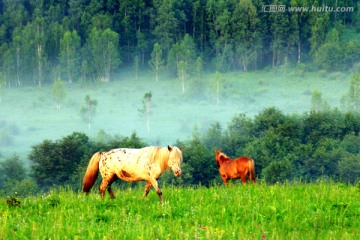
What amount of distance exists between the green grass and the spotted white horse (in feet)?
1.80

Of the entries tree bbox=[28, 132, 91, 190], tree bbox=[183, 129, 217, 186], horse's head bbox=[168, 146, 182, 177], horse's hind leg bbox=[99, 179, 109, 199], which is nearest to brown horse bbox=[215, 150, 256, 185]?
horse's hind leg bbox=[99, 179, 109, 199]

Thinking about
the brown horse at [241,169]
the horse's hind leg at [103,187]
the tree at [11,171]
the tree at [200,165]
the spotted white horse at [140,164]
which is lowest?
the tree at [11,171]

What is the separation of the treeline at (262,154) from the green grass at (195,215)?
3051 inches

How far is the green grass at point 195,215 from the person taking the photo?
14516 millimetres

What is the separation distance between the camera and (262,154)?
115 meters

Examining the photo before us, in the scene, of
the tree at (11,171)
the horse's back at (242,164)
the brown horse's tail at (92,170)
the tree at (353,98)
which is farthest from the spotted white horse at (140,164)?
the tree at (353,98)

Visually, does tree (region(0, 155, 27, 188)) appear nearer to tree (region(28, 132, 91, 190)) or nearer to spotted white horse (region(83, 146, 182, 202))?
tree (region(28, 132, 91, 190))

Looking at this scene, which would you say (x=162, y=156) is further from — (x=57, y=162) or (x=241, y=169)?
(x=57, y=162)

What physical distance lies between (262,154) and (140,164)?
9660 centimetres

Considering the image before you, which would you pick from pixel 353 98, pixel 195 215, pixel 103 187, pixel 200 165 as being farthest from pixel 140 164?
pixel 353 98

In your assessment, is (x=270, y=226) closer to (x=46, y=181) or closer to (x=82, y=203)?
(x=82, y=203)

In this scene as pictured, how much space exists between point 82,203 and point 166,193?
2.82 m

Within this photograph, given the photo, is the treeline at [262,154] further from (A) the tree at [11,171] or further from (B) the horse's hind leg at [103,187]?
(B) the horse's hind leg at [103,187]

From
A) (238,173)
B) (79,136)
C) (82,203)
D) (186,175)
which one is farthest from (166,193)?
(79,136)
